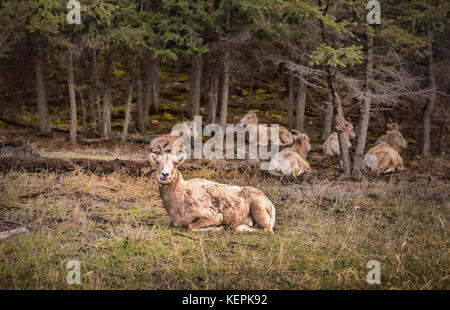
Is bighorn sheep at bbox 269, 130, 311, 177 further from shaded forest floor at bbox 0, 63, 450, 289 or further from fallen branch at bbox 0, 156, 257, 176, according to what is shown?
fallen branch at bbox 0, 156, 257, 176

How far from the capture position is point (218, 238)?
6449 mm

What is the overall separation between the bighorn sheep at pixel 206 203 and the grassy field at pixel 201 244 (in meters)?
0.27

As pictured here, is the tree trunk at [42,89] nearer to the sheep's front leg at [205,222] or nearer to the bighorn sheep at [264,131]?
the bighorn sheep at [264,131]

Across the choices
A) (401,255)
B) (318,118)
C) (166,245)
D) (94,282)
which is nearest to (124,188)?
(166,245)

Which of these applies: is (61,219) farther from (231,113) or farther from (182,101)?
(182,101)

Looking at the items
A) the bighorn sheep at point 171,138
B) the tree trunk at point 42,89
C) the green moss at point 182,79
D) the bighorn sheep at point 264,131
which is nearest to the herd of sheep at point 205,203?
the bighorn sheep at point 171,138

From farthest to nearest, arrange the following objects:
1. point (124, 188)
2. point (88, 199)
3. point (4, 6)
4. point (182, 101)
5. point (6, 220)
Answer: point (182, 101), point (124, 188), point (88, 199), point (4, 6), point (6, 220)

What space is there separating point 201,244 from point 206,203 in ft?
3.89

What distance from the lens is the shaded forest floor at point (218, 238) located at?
4902mm

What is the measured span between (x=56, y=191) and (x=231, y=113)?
68.1 ft

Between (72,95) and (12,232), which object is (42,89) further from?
(12,232)

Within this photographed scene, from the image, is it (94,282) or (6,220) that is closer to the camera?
(94,282)
